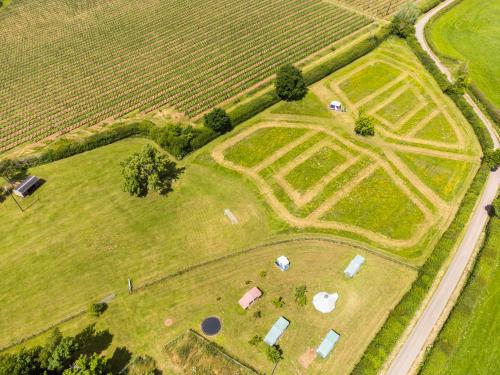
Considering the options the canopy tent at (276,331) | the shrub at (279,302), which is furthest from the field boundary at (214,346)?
the shrub at (279,302)

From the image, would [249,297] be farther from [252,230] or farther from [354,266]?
[354,266]

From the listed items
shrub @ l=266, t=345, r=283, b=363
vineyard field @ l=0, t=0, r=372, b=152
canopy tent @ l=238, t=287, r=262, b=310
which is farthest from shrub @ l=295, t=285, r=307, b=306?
vineyard field @ l=0, t=0, r=372, b=152

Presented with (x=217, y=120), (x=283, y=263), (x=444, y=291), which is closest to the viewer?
(x=444, y=291)

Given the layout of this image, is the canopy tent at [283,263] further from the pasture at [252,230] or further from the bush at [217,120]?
the bush at [217,120]

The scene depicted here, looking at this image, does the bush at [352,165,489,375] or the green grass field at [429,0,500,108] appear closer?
the bush at [352,165,489,375]

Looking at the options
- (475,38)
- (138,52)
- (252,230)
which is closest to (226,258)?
(252,230)

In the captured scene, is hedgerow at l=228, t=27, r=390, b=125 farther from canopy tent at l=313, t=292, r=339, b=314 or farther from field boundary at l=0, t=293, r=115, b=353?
field boundary at l=0, t=293, r=115, b=353

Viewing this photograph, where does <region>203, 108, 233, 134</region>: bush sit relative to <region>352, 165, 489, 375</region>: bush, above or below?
above

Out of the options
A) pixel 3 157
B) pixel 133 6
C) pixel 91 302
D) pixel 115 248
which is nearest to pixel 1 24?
pixel 133 6

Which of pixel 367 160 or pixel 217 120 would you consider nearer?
pixel 367 160
